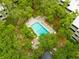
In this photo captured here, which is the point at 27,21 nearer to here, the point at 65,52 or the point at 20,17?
the point at 20,17

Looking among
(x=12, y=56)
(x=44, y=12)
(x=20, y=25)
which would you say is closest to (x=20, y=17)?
(x=20, y=25)

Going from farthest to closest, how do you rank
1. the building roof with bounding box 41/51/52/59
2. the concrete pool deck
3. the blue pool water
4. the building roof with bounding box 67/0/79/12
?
the concrete pool deck
the blue pool water
the building roof with bounding box 67/0/79/12
the building roof with bounding box 41/51/52/59

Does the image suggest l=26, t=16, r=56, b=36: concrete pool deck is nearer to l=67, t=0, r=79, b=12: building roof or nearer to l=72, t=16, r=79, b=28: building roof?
l=72, t=16, r=79, b=28: building roof

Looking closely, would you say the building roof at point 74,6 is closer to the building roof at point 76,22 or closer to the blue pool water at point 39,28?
the building roof at point 76,22

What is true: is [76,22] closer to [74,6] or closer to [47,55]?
[74,6]

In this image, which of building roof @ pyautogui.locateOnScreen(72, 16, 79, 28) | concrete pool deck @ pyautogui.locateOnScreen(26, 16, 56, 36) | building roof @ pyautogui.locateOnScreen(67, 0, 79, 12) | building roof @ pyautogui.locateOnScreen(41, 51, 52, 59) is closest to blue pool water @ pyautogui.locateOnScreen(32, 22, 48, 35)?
concrete pool deck @ pyautogui.locateOnScreen(26, 16, 56, 36)

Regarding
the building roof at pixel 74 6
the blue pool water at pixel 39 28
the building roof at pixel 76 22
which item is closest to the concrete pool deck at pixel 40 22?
the blue pool water at pixel 39 28

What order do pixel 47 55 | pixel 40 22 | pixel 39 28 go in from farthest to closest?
pixel 40 22
pixel 39 28
pixel 47 55

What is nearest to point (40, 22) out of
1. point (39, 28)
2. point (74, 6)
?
point (39, 28)
